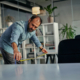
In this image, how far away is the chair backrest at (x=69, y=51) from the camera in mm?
1688

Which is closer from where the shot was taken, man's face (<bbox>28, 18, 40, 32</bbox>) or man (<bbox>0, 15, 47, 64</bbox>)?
man (<bbox>0, 15, 47, 64</bbox>)

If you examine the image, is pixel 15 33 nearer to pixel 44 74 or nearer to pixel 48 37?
pixel 44 74

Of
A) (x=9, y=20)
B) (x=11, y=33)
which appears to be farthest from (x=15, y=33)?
(x=9, y=20)

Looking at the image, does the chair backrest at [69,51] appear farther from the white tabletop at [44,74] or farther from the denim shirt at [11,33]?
the denim shirt at [11,33]

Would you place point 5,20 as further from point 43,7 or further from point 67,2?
point 67,2

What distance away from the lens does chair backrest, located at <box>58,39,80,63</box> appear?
1688 mm

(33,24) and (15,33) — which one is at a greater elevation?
(33,24)

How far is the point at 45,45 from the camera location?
4.59 m

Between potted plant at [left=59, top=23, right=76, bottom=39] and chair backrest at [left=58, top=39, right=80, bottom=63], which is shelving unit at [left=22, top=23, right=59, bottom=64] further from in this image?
chair backrest at [left=58, top=39, right=80, bottom=63]

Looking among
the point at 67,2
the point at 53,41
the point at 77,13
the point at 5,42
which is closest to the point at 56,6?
the point at 67,2

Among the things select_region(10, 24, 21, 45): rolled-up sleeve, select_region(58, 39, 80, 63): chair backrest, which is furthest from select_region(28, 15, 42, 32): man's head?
select_region(58, 39, 80, 63): chair backrest

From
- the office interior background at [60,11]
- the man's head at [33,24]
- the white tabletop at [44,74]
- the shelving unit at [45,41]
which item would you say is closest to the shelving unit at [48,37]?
the shelving unit at [45,41]

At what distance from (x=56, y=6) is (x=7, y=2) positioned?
6.92ft

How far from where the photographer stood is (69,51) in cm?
175
